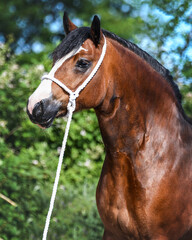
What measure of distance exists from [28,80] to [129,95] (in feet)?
11.9

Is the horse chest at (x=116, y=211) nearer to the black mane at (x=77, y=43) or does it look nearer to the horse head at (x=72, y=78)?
the horse head at (x=72, y=78)

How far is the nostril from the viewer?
1.95m

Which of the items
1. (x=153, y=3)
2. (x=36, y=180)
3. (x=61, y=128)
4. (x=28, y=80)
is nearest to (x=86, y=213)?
(x=36, y=180)

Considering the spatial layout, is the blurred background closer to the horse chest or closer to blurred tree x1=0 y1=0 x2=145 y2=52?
the horse chest

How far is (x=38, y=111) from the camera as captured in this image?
6.45 ft

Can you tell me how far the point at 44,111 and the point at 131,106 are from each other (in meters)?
0.56

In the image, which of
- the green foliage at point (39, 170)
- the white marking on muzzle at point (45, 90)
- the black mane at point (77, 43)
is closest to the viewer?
the white marking on muzzle at point (45, 90)

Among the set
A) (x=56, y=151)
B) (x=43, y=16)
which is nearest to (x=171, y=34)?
(x=56, y=151)

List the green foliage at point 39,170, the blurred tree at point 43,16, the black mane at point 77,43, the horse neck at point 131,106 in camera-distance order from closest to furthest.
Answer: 1. the black mane at point 77,43
2. the horse neck at point 131,106
3. the green foliage at point 39,170
4. the blurred tree at point 43,16

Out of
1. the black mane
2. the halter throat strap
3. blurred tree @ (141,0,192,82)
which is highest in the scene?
blurred tree @ (141,0,192,82)

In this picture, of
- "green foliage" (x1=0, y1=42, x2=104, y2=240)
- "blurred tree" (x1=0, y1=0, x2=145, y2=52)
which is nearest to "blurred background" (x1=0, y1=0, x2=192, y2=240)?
"green foliage" (x1=0, y1=42, x2=104, y2=240)

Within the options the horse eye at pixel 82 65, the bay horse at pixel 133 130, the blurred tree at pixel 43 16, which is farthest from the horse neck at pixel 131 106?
the blurred tree at pixel 43 16

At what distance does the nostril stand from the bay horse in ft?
0.21

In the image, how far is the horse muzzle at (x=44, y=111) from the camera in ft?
6.42
